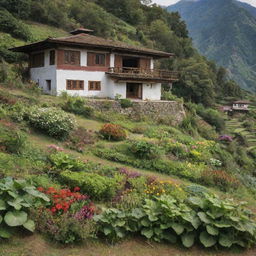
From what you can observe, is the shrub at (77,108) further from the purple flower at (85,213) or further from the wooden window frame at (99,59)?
the purple flower at (85,213)

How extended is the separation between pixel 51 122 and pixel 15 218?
1064cm

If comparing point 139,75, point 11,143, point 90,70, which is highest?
point 90,70

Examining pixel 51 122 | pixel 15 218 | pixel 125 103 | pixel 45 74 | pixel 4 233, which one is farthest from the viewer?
pixel 45 74

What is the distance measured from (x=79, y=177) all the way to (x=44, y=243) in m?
3.30

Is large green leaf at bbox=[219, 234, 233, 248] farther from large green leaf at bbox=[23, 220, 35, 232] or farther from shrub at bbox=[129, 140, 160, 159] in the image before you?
shrub at bbox=[129, 140, 160, 159]

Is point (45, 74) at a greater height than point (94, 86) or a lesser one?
greater

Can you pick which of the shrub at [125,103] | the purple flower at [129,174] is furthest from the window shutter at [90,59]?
the purple flower at [129,174]

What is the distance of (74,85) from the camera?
107ft

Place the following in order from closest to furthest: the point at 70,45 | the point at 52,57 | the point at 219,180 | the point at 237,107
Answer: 1. the point at 219,180
2. the point at 70,45
3. the point at 52,57
4. the point at 237,107

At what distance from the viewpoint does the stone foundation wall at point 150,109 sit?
30.0 metres

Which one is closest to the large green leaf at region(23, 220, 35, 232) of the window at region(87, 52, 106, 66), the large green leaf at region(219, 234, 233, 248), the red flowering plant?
the red flowering plant

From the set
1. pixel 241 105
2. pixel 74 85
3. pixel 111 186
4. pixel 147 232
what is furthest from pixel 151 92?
pixel 241 105

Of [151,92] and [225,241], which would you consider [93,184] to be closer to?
[225,241]

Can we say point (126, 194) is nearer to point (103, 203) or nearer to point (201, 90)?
point (103, 203)
